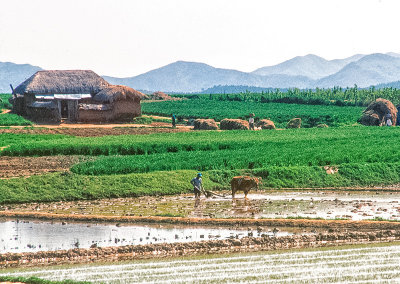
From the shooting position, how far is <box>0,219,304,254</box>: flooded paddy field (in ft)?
50.8

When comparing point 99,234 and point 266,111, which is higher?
point 99,234

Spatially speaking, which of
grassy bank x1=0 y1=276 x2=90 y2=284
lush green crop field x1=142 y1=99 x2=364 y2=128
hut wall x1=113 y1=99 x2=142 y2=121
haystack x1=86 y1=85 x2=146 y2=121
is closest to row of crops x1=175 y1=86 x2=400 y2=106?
lush green crop field x1=142 y1=99 x2=364 y2=128

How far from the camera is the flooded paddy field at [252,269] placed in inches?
494

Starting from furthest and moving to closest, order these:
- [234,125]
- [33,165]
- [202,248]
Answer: [234,125]
[33,165]
[202,248]

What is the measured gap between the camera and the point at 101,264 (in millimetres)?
13781

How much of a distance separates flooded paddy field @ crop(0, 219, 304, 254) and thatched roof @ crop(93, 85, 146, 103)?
3606 cm

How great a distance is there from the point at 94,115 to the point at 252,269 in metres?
41.7

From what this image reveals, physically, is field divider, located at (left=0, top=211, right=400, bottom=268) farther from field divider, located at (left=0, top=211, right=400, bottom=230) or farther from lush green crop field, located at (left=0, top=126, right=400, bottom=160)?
lush green crop field, located at (left=0, top=126, right=400, bottom=160)

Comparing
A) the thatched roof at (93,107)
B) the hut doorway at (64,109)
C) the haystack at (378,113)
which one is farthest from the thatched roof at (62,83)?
the haystack at (378,113)

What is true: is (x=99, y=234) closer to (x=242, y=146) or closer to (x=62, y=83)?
(x=242, y=146)

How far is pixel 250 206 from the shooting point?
20469mm

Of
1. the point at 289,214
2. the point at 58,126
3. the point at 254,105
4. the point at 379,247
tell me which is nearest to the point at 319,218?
the point at 289,214

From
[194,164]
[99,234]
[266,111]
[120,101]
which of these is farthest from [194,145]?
[266,111]

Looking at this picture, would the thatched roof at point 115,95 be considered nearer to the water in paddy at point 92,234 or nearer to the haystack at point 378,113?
the haystack at point 378,113
